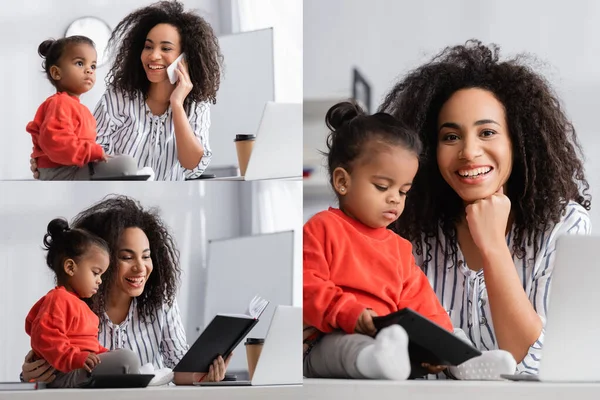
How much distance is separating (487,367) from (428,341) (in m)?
0.15

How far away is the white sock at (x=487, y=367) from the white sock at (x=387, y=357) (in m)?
0.14

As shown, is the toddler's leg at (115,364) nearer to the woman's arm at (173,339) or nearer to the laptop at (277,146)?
the woman's arm at (173,339)

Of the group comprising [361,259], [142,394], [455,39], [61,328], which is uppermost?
[455,39]

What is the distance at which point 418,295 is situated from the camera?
1.54 metres

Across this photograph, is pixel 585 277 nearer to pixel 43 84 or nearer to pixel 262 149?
pixel 262 149

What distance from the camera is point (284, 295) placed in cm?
148

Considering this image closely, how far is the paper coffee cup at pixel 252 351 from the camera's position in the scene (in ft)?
4.89

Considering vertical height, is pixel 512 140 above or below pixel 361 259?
above

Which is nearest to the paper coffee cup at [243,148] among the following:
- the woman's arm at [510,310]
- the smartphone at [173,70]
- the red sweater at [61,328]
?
the smartphone at [173,70]

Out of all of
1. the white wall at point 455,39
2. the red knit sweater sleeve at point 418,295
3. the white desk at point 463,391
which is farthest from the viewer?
the white wall at point 455,39

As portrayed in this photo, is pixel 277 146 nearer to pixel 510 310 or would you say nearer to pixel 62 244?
pixel 62 244

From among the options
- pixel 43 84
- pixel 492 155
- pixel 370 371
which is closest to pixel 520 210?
pixel 492 155

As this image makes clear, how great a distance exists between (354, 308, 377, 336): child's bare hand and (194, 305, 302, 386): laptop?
112 millimetres

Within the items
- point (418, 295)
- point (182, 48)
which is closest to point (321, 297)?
point (418, 295)
